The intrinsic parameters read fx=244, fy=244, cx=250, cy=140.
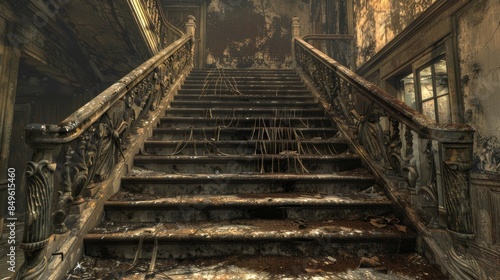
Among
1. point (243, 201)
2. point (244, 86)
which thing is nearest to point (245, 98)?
point (244, 86)

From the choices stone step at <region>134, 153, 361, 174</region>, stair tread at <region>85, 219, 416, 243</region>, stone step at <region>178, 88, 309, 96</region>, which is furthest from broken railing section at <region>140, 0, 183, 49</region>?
stair tread at <region>85, 219, 416, 243</region>

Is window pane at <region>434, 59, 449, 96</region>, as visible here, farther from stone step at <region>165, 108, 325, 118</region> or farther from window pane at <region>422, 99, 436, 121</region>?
stone step at <region>165, 108, 325, 118</region>

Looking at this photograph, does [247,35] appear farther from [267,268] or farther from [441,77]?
[267,268]

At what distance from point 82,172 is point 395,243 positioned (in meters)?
2.45

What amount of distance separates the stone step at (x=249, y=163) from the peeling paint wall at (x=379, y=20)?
2.98 m

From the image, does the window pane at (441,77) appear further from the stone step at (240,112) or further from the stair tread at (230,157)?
the stair tread at (230,157)

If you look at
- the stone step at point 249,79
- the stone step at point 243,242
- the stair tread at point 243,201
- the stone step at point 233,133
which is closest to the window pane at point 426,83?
the stone step at point 233,133

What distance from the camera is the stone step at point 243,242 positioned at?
5.99 ft

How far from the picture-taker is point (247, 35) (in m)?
10.8

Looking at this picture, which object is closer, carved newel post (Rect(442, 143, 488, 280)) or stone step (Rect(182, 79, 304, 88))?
carved newel post (Rect(442, 143, 488, 280))

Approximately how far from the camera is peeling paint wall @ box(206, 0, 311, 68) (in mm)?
10625

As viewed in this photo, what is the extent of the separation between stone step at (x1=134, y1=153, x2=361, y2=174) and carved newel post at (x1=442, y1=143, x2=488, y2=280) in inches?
53.0

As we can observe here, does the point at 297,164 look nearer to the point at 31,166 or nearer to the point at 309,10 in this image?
the point at 31,166

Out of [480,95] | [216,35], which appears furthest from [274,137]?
[216,35]
